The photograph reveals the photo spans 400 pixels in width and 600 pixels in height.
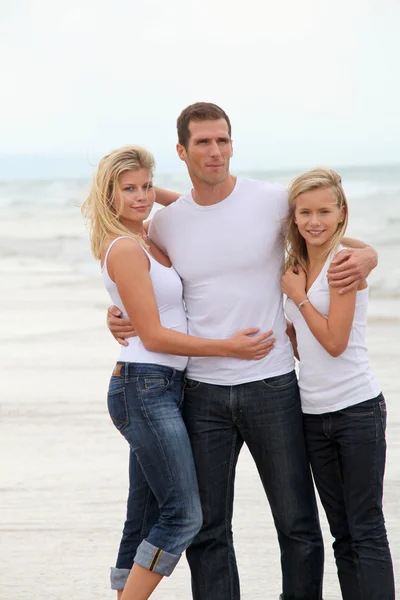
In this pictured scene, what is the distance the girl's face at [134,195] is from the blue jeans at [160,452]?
461 millimetres

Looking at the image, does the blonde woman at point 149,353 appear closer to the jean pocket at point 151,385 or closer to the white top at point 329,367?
the jean pocket at point 151,385

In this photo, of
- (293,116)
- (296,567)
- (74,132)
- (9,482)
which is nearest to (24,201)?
(74,132)

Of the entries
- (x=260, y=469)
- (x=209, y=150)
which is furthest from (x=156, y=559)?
(x=209, y=150)

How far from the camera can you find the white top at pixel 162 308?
2.56 meters

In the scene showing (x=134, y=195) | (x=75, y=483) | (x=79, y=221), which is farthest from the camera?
(x=79, y=221)

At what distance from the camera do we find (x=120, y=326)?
8.63ft

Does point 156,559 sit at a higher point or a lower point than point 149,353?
lower

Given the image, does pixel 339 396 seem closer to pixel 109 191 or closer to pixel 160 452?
pixel 160 452

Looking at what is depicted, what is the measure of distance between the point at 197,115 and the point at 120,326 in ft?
2.28

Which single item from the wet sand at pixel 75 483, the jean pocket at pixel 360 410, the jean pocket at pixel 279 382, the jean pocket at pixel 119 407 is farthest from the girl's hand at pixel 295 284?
the wet sand at pixel 75 483

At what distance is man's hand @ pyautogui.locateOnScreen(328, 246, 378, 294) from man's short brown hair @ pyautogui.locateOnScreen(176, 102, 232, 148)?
55 centimetres

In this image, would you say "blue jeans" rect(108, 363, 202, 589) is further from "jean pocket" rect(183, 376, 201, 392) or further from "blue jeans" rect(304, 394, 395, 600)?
"blue jeans" rect(304, 394, 395, 600)

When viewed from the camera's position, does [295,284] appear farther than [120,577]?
No

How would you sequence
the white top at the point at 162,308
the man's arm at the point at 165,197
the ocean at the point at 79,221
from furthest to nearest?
1. the ocean at the point at 79,221
2. the man's arm at the point at 165,197
3. the white top at the point at 162,308
